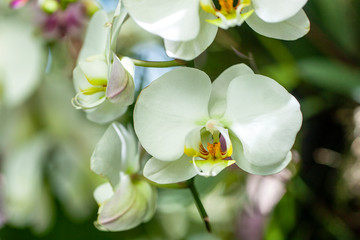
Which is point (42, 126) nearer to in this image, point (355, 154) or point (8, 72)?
point (8, 72)

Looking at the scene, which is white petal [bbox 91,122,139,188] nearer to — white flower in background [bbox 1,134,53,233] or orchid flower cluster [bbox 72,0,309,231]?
orchid flower cluster [bbox 72,0,309,231]

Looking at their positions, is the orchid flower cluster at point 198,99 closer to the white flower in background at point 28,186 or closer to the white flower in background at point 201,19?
the white flower in background at point 201,19

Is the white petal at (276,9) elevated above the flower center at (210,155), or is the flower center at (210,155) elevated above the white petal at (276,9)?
the white petal at (276,9)

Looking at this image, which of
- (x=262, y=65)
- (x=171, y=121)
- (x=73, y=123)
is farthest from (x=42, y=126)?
(x=171, y=121)

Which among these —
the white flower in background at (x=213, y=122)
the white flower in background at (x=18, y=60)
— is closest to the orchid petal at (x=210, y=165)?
the white flower in background at (x=213, y=122)

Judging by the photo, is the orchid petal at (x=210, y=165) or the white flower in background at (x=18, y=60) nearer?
the orchid petal at (x=210, y=165)

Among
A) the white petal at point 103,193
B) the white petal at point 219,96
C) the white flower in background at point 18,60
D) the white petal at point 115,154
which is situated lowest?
the white flower in background at point 18,60

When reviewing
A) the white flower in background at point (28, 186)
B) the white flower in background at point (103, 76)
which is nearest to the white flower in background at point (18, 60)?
the white flower in background at point (28, 186)
